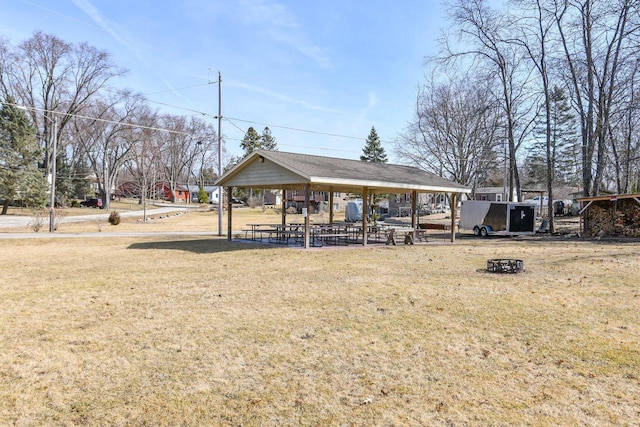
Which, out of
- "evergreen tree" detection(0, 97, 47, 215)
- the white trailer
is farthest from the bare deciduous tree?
"evergreen tree" detection(0, 97, 47, 215)

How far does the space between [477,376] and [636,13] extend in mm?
25598

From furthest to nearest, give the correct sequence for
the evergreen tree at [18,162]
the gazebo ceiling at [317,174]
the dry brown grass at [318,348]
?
1. the evergreen tree at [18,162]
2. the gazebo ceiling at [317,174]
3. the dry brown grass at [318,348]

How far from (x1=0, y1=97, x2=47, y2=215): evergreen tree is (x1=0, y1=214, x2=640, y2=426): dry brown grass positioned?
29164 mm

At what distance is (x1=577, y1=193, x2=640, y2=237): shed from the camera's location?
1989 cm

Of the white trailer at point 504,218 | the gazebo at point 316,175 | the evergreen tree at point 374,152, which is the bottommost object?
the white trailer at point 504,218

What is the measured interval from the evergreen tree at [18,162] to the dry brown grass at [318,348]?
95.7 ft

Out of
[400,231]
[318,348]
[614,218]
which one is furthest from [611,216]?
[318,348]

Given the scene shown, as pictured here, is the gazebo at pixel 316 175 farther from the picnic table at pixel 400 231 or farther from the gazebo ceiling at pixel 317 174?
the picnic table at pixel 400 231

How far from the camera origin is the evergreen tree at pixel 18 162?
32.2 meters

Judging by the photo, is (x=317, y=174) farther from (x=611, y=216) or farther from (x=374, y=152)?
(x=374, y=152)

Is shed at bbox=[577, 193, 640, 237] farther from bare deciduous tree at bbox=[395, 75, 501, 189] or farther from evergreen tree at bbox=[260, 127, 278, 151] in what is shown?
evergreen tree at bbox=[260, 127, 278, 151]

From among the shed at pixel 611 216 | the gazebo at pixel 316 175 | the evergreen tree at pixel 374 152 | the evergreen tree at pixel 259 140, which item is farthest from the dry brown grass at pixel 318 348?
the evergreen tree at pixel 259 140

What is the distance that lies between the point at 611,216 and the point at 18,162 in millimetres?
41513

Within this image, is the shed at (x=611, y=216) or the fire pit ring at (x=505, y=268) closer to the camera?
the fire pit ring at (x=505, y=268)
